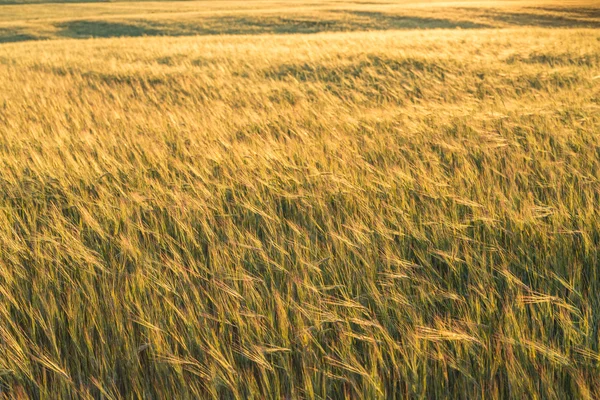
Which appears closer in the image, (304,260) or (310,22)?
(304,260)

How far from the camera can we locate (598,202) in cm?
180

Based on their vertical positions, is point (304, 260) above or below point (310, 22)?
below

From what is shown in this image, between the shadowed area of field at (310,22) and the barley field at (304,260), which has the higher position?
the shadowed area of field at (310,22)

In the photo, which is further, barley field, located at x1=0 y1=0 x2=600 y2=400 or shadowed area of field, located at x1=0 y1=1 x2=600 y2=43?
shadowed area of field, located at x1=0 y1=1 x2=600 y2=43

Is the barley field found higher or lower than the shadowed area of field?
lower

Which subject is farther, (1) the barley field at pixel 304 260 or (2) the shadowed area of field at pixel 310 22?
(2) the shadowed area of field at pixel 310 22

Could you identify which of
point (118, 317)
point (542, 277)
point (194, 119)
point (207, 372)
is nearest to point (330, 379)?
point (207, 372)

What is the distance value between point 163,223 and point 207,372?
2.51ft

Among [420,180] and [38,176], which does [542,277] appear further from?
[38,176]

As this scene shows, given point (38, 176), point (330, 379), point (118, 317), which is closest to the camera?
point (330, 379)

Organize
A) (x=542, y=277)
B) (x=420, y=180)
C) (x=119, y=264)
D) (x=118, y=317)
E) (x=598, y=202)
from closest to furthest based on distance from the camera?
(x=118, y=317) < (x=542, y=277) < (x=119, y=264) < (x=598, y=202) < (x=420, y=180)

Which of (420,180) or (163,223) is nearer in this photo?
(163,223)

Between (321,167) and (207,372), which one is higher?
(321,167)

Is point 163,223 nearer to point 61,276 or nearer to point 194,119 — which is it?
point 61,276
